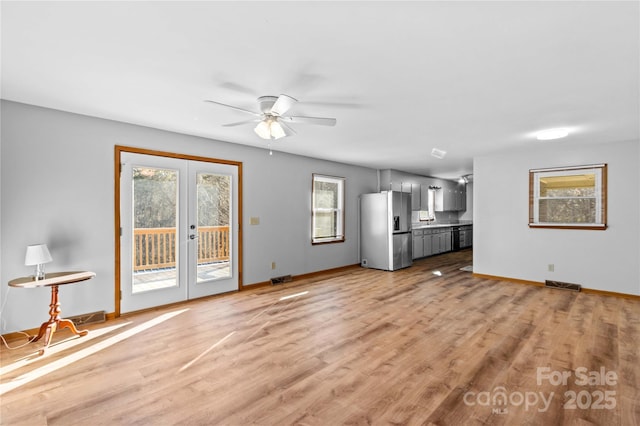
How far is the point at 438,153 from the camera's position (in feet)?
19.1

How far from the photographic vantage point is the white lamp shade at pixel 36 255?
9.65ft

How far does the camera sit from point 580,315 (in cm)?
387

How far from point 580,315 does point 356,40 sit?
4275 mm

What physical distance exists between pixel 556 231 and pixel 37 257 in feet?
23.5

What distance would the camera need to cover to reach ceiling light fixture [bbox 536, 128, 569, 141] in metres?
4.19

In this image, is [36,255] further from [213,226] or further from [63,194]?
[213,226]

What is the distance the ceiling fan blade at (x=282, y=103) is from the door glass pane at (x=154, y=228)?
2.25 meters

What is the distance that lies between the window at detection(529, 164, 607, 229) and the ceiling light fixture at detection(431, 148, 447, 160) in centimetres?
152

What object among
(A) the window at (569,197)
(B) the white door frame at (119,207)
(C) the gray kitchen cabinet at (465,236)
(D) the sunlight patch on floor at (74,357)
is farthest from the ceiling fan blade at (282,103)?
(C) the gray kitchen cabinet at (465,236)

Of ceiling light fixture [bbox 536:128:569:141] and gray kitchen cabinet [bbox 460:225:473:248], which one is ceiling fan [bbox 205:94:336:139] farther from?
gray kitchen cabinet [bbox 460:225:473:248]

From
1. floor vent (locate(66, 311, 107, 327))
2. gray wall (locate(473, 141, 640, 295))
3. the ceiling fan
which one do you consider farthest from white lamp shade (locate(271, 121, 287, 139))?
gray wall (locate(473, 141, 640, 295))

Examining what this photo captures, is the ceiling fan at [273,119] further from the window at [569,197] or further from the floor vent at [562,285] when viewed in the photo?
the floor vent at [562,285]

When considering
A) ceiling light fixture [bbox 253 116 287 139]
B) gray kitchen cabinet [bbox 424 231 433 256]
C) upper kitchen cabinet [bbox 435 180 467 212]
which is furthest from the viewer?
upper kitchen cabinet [bbox 435 180 467 212]

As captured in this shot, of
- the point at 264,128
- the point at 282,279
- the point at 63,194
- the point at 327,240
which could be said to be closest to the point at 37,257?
the point at 63,194
